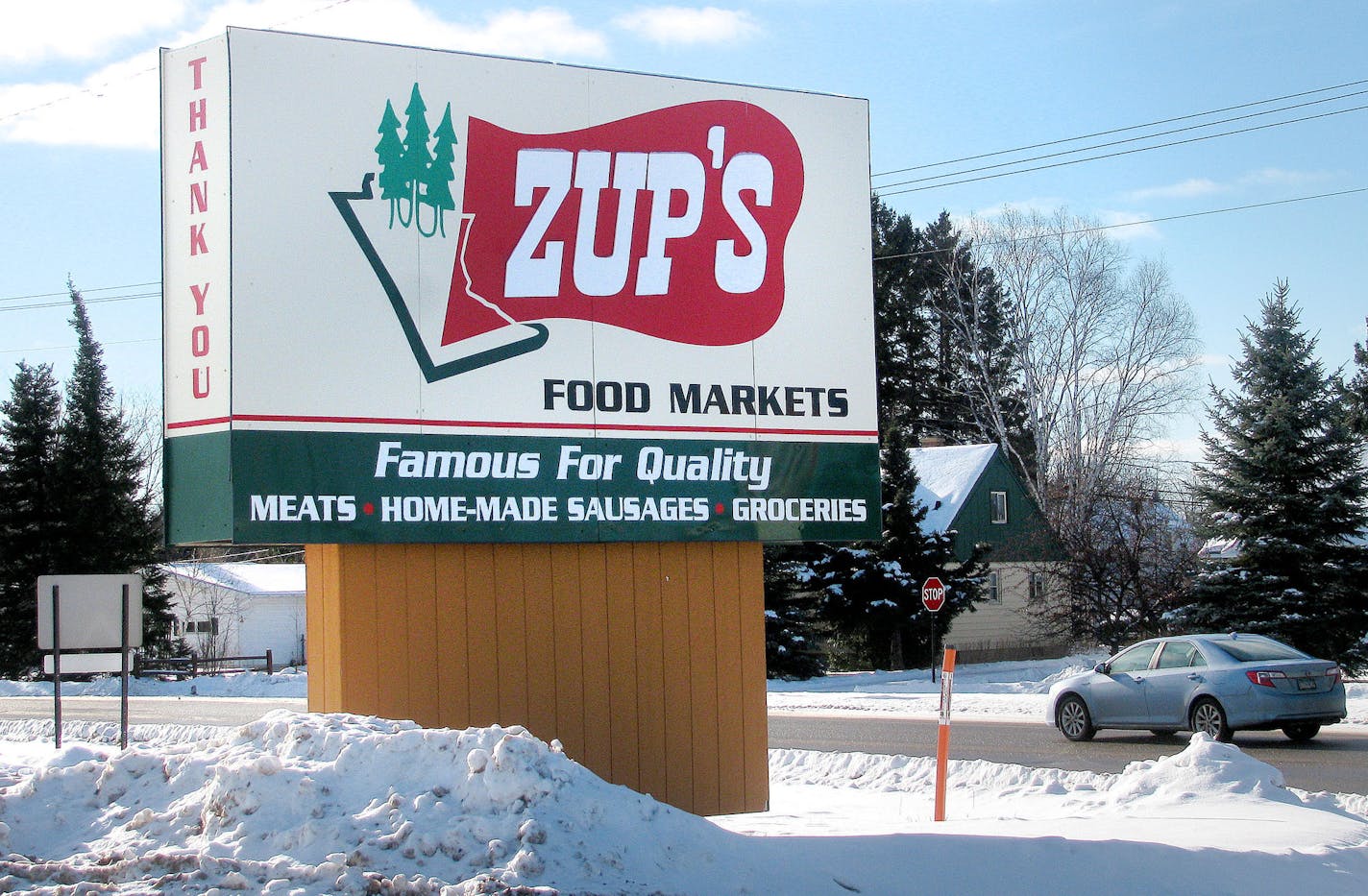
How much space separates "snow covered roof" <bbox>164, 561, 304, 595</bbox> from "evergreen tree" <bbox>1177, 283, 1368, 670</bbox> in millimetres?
37451

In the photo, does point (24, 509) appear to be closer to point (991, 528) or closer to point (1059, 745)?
point (991, 528)

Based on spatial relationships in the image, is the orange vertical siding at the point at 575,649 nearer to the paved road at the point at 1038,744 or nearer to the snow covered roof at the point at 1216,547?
the paved road at the point at 1038,744

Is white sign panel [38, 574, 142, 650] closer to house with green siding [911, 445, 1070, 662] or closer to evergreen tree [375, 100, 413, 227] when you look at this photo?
evergreen tree [375, 100, 413, 227]

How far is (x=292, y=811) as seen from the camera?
266 inches

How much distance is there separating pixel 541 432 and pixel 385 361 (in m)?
1.17

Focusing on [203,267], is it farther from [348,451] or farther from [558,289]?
[558,289]

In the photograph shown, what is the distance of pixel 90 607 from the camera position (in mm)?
11016

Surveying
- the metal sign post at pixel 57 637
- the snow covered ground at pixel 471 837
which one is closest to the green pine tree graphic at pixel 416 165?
the snow covered ground at pixel 471 837

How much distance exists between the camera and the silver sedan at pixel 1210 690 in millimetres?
16312

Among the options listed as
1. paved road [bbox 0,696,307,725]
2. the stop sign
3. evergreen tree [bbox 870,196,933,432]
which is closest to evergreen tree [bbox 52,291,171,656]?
paved road [bbox 0,696,307,725]

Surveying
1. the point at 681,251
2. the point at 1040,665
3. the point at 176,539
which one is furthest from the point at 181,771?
the point at 1040,665

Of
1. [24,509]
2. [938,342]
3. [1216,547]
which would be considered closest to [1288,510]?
[1216,547]

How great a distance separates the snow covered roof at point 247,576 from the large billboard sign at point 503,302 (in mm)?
48978

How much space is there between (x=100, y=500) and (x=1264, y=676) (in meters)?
37.4
